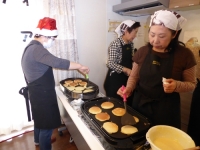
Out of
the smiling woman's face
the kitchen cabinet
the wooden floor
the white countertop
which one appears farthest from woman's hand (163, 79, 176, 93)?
the wooden floor

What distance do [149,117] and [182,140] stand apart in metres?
0.33

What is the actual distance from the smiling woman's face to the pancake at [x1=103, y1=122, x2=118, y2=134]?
0.55 metres

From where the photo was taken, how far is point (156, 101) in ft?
2.92

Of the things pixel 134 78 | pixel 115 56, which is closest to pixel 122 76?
pixel 115 56

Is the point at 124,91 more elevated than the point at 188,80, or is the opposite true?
the point at 188,80

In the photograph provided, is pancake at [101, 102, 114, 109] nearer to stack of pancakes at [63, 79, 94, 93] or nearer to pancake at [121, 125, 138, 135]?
pancake at [121, 125, 138, 135]

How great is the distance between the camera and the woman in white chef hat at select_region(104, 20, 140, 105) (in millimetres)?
1681

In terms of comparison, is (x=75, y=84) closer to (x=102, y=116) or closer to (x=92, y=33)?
(x=102, y=116)

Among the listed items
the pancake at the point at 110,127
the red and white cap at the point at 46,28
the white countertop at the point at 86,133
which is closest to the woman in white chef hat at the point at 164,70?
the pancake at the point at 110,127

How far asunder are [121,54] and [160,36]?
951mm

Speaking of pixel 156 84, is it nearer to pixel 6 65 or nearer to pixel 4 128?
pixel 6 65

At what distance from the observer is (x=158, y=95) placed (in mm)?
884

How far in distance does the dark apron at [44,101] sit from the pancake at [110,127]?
0.64 m

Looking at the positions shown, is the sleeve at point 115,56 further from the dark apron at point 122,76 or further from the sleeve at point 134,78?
the sleeve at point 134,78
